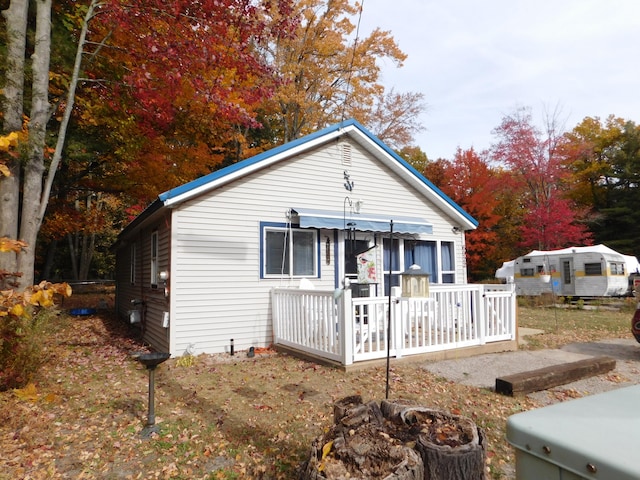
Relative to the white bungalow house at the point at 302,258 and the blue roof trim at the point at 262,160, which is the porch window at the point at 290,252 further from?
the blue roof trim at the point at 262,160

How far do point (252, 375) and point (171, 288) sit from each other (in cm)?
241

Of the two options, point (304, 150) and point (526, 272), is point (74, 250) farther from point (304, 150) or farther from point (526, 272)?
point (526, 272)

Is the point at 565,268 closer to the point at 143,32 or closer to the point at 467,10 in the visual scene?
the point at 467,10

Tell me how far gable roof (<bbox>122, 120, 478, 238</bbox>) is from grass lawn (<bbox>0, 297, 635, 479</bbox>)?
121 inches

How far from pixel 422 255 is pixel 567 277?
13.0 metres

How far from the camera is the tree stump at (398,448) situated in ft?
8.57

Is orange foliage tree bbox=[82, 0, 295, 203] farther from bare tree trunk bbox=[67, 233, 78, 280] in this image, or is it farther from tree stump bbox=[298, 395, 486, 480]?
bare tree trunk bbox=[67, 233, 78, 280]

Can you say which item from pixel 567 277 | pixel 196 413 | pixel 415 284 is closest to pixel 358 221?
pixel 415 284

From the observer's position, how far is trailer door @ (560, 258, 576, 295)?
63.7 ft

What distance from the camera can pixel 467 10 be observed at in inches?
220

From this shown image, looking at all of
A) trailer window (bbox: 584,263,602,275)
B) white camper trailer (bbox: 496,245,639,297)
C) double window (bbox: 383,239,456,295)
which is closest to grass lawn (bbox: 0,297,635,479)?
double window (bbox: 383,239,456,295)

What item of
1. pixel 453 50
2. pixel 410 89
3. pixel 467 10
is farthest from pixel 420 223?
pixel 410 89

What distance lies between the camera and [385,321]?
7.15 meters

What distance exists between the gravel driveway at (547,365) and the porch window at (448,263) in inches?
130
